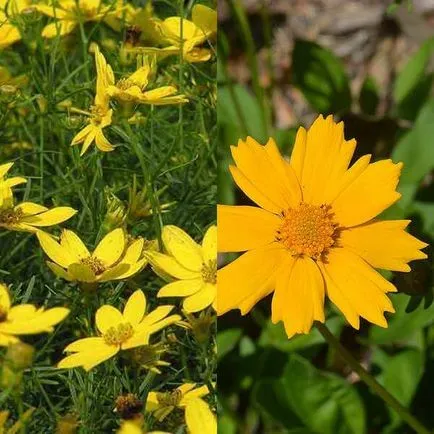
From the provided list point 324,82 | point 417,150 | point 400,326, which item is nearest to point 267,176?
point 400,326

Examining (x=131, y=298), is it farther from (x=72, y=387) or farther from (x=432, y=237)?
(x=432, y=237)

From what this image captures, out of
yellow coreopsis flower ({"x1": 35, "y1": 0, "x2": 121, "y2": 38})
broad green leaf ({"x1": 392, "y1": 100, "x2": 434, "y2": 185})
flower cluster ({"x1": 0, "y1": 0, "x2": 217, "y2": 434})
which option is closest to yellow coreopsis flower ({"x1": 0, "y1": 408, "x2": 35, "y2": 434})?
flower cluster ({"x1": 0, "y1": 0, "x2": 217, "y2": 434})

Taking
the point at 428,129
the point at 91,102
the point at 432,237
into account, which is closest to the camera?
the point at 91,102

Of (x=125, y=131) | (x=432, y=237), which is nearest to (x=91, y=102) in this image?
(x=125, y=131)

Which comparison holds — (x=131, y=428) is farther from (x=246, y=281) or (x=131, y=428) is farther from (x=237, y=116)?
(x=237, y=116)

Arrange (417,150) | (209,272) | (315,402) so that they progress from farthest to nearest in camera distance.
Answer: (417,150) < (315,402) < (209,272)

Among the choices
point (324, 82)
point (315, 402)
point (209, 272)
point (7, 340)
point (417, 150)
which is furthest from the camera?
point (324, 82)

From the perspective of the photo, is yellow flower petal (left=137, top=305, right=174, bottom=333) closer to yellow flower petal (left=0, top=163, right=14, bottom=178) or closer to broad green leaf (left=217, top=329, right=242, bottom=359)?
yellow flower petal (left=0, top=163, right=14, bottom=178)

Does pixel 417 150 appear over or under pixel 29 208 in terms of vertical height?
under
